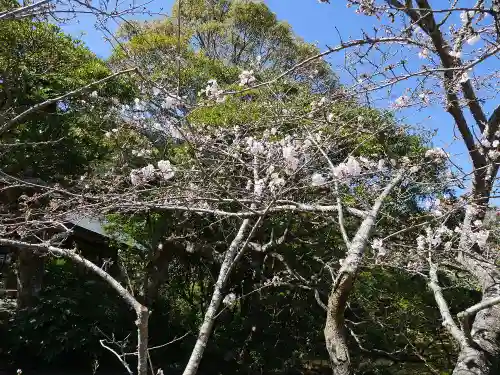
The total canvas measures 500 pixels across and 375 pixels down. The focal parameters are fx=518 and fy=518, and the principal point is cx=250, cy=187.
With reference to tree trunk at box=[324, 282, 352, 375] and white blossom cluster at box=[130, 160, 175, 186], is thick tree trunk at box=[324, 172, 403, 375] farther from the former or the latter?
white blossom cluster at box=[130, 160, 175, 186]

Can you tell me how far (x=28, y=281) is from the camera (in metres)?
6.88

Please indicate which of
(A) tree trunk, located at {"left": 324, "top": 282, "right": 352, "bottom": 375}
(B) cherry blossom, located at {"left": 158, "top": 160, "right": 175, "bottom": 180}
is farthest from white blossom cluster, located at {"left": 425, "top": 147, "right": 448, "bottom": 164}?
(B) cherry blossom, located at {"left": 158, "top": 160, "right": 175, "bottom": 180}

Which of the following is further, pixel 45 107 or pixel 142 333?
pixel 45 107

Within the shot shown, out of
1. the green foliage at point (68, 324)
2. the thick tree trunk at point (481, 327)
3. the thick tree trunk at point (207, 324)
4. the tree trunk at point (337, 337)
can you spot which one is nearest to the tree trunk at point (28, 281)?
the green foliage at point (68, 324)

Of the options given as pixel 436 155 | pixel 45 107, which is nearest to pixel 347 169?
pixel 436 155

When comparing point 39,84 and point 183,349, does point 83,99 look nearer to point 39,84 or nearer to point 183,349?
point 39,84

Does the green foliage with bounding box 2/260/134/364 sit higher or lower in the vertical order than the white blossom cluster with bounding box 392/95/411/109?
lower

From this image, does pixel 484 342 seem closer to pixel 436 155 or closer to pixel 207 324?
pixel 207 324

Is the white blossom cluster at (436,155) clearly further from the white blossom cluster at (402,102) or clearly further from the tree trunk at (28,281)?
the tree trunk at (28,281)

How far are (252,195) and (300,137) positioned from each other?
1.08 meters

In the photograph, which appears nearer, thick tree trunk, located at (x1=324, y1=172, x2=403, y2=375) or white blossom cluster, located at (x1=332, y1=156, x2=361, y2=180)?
thick tree trunk, located at (x1=324, y1=172, x2=403, y2=375)

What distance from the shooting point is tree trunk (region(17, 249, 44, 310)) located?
6.82 m

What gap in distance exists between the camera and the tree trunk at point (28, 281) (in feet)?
22.4

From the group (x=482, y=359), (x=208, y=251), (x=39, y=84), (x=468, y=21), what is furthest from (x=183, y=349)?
(x=468, y=21)
